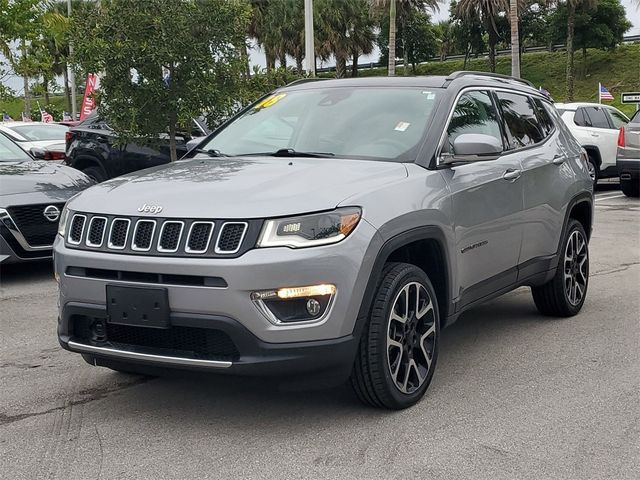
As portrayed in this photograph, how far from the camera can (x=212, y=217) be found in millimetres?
3807

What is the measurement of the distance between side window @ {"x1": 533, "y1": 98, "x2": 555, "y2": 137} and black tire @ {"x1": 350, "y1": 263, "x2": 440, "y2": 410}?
239 centimetres

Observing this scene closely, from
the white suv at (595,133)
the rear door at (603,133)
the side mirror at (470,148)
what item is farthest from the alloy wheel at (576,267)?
the rear door at (603,133)

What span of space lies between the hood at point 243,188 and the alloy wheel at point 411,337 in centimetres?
61

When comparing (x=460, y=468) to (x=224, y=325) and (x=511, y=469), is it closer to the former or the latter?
(x=511, y=469)

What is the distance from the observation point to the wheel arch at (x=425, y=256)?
407 centimetres

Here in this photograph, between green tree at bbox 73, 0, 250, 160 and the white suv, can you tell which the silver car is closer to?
green tree at bbox 73, 0, 250, 160

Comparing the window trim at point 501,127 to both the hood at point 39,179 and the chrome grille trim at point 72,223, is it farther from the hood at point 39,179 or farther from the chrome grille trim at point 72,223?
the hood at point 39,179

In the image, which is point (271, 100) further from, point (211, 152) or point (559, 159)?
point (559, 159)

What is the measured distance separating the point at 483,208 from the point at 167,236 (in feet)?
6.71

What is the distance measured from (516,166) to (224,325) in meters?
2.62

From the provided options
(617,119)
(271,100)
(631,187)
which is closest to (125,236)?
(271,100)

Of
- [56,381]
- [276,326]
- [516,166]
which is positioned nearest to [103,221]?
[276,326]

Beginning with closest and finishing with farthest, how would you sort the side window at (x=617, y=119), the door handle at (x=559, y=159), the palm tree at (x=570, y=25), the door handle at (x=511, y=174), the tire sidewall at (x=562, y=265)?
the door handle at (x=511, y=174), the door handle at (x=559, y=159), the tire sidewall at (x=562, y=265), the side window at (x=617, y=119), the palm tree at (x=570, y=25)

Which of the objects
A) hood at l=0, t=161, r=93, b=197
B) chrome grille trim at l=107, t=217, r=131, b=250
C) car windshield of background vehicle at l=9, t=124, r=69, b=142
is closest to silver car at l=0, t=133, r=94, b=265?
hood at l=0, t=161, r=93, b=197
